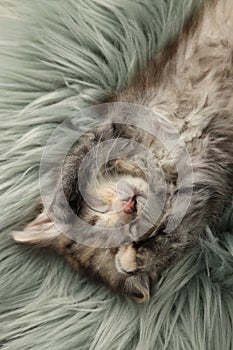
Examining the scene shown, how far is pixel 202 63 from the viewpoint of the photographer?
1.05 metres

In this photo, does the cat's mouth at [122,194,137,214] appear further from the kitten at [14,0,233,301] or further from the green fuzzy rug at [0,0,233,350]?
the green fuzzy rug at [0,0,233,350]

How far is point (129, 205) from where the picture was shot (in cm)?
98

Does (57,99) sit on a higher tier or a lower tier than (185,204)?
higher

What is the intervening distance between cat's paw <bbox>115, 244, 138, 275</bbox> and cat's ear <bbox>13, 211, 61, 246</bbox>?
10cm

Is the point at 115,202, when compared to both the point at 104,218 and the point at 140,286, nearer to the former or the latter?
the point at 104,218

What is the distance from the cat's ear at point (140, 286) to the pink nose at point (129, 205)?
4.2 inches

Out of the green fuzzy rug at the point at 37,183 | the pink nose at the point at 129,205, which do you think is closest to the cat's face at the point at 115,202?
the pink nose at the point at 129,205

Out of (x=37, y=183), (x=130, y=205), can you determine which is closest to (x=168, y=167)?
(x=130, y=205)

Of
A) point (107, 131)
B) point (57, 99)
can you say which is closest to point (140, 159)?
point (107, 131)

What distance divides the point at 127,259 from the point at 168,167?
0.54 ft

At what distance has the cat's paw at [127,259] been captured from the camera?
3.25 ft

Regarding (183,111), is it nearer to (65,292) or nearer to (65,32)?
(65,32)

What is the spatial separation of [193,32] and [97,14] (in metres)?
0.16

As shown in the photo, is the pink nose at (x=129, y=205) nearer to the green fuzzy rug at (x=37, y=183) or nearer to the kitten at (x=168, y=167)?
the kitten at (x=168, y=167)
